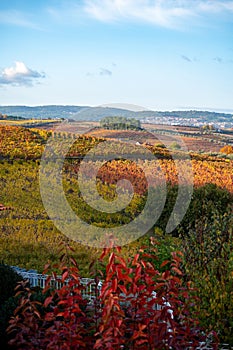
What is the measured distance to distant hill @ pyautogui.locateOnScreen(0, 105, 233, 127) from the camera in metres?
9.36

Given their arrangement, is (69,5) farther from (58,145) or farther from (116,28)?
(58,145)

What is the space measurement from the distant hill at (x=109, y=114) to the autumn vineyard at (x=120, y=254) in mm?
811

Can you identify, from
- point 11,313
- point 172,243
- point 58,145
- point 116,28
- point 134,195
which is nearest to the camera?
point 11,313

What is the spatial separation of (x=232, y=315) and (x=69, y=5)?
7146 mm

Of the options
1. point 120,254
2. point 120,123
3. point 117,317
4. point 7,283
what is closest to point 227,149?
point 120,123

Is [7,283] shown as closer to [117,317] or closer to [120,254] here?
[120,254]

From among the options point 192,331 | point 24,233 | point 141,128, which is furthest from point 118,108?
point 192,331

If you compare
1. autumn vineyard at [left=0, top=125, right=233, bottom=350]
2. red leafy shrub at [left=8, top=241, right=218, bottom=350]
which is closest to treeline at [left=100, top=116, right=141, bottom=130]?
autumn vineyard at [left=0, top=125, right=233, bottom=350]

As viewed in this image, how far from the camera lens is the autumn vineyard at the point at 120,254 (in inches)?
101

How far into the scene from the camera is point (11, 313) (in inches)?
144

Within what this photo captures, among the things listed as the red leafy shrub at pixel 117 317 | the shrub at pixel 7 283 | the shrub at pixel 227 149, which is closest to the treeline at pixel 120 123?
the shrub at pixel 227 149

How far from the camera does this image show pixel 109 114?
371 inches

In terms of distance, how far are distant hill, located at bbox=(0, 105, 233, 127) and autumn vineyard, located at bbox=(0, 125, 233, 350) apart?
0.81 metres

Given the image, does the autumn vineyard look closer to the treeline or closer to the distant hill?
the treeline
